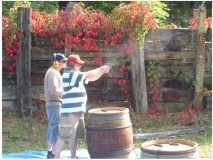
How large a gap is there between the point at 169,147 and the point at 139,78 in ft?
13.8

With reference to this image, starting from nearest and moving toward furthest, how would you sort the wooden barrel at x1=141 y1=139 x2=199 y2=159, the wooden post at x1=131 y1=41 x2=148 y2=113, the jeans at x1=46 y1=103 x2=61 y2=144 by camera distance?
the wooden barrel at x1=141 y1=139 x2=199 y2=159 < the jeans at x1=46 y1=103 x2=61 y2=144 < the wooden post at x1=131 y1=41 x2=148 y2=113

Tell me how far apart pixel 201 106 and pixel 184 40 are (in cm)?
136

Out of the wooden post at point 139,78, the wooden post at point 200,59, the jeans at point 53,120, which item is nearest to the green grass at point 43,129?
the wooden post at point 139,78

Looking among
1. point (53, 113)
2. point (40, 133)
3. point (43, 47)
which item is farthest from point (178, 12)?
point (53, 113)

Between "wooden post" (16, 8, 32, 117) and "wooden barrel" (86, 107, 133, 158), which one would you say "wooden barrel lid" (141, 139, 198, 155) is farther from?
"wooden post" (16, 8, 32, 117)

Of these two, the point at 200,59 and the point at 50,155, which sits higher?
the point at 200,59

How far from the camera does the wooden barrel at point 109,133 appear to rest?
22.9 ft

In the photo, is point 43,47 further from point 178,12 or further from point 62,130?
point 178,12

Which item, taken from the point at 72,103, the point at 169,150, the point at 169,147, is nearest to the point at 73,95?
the point at 72,103

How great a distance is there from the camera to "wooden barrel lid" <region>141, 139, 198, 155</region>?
6016mm

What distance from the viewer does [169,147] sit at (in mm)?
6273

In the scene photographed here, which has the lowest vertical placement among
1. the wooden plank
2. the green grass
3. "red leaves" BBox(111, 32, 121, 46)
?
the green grass

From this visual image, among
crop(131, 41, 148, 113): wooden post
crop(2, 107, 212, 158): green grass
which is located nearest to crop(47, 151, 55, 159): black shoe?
crop(2, 107, 212, 158): green grass

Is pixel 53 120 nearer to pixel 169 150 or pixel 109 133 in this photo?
pixel 109 133
